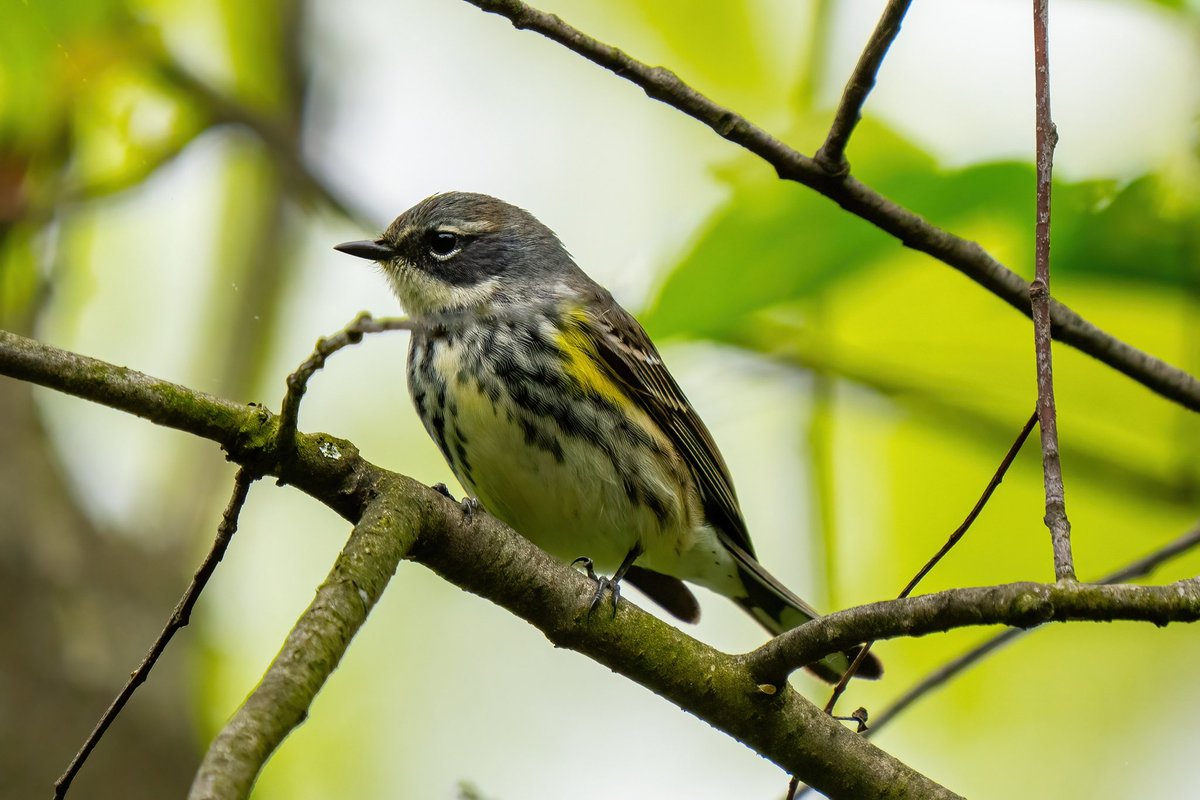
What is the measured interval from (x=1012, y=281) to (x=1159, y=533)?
10.4 ft

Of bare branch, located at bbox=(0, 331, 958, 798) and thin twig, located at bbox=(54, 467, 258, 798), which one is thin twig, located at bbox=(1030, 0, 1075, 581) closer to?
bare branch, located at bbox=(0, 331, 958, 798)

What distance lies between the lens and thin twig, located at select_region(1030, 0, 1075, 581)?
9.08 ft

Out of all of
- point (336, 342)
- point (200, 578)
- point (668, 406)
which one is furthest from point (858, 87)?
point (668, 406)

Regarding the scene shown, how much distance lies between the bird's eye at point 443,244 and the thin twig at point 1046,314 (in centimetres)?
335

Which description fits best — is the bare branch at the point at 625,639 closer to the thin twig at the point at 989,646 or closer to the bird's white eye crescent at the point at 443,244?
the thin twig at the point at 989,646

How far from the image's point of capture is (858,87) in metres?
3.63

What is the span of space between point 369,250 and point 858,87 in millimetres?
2992

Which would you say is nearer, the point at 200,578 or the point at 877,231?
the point at 200,578

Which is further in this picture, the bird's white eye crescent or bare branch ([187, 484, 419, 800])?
the bird's white eye crescent

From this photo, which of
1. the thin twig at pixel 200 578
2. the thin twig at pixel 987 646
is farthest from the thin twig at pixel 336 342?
the thin twig at pixel 987 646

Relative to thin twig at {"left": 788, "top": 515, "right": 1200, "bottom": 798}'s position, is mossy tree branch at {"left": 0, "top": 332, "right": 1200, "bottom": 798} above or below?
below

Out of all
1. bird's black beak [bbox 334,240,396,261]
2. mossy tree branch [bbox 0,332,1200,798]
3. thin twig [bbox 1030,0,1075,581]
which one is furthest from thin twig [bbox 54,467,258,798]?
bird's black beak [bbox 334,240,396,261]

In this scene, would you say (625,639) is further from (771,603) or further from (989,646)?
(771,603)

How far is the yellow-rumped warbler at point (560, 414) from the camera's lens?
16.9ft
